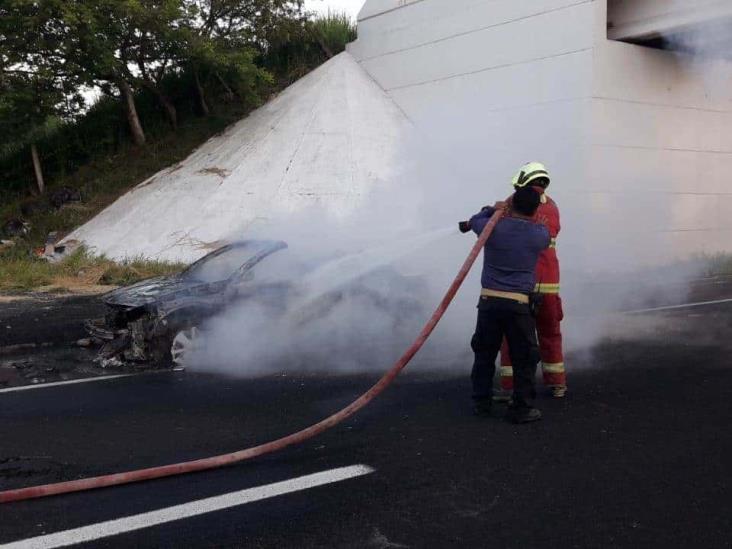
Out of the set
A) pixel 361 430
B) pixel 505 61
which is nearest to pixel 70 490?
pixel 361 430

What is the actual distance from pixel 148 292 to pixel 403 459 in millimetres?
3786

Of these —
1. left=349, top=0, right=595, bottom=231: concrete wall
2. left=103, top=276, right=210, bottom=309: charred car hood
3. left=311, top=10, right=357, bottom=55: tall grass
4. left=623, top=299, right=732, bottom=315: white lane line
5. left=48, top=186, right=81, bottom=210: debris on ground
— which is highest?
left=311, top=10, right=357, bottom=55: tall grass

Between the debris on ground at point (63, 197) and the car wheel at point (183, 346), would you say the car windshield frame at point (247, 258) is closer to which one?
the car wheel at point (183, 346)

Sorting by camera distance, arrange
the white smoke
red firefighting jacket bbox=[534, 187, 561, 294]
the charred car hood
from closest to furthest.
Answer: red firefighting jacket bbox=[534, 187, 561, 294]
the charred car hood
the white smoke

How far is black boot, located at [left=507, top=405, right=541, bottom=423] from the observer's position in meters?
4.95

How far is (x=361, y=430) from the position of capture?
4902 mm

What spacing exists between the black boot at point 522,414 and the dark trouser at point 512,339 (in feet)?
0.13

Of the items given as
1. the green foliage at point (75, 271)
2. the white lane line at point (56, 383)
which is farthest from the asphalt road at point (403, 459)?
the green foliage at point (75, 271)

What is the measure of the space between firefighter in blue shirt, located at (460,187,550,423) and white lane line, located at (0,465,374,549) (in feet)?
4.45

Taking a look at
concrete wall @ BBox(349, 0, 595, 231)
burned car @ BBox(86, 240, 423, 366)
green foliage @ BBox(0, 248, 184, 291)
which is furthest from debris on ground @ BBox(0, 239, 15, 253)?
burned car @ BBox(86, 240, 423, 366)

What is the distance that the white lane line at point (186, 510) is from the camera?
328 cm

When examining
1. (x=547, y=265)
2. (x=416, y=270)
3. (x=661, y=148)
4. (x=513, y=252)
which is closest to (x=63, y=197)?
(x=416, y=270)

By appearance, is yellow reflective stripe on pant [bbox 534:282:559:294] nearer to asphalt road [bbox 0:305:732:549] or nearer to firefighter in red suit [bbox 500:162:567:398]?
firefighter in red suit [bbox 500:162:567:398]

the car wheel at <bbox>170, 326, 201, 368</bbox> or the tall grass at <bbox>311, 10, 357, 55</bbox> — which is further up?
the tall grass at <bbox>311, 10, 357, 55</bbox>
